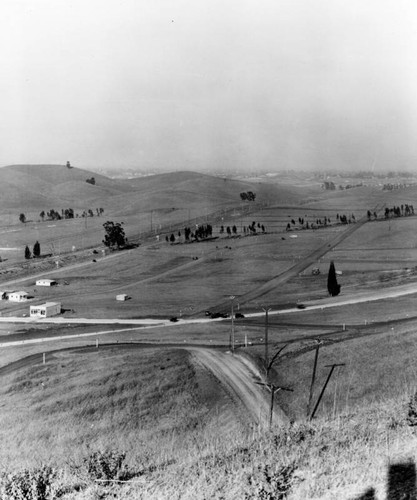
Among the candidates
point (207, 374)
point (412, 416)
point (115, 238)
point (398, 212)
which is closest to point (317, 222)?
point (398, 212)

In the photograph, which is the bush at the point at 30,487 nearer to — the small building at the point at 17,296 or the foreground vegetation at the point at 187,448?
the foreground vegetation at the point at 187,448

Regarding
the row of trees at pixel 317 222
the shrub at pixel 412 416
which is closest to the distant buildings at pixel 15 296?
the shrub at pixel 412 416

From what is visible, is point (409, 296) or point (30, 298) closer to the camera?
point (409, 296)

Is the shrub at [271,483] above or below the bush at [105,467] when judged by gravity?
above

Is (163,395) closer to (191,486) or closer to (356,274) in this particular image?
(191,486)

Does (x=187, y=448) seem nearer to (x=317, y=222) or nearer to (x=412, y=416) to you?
(x=412, y=416)

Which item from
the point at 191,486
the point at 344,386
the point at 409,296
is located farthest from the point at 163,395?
the point at 409,296
